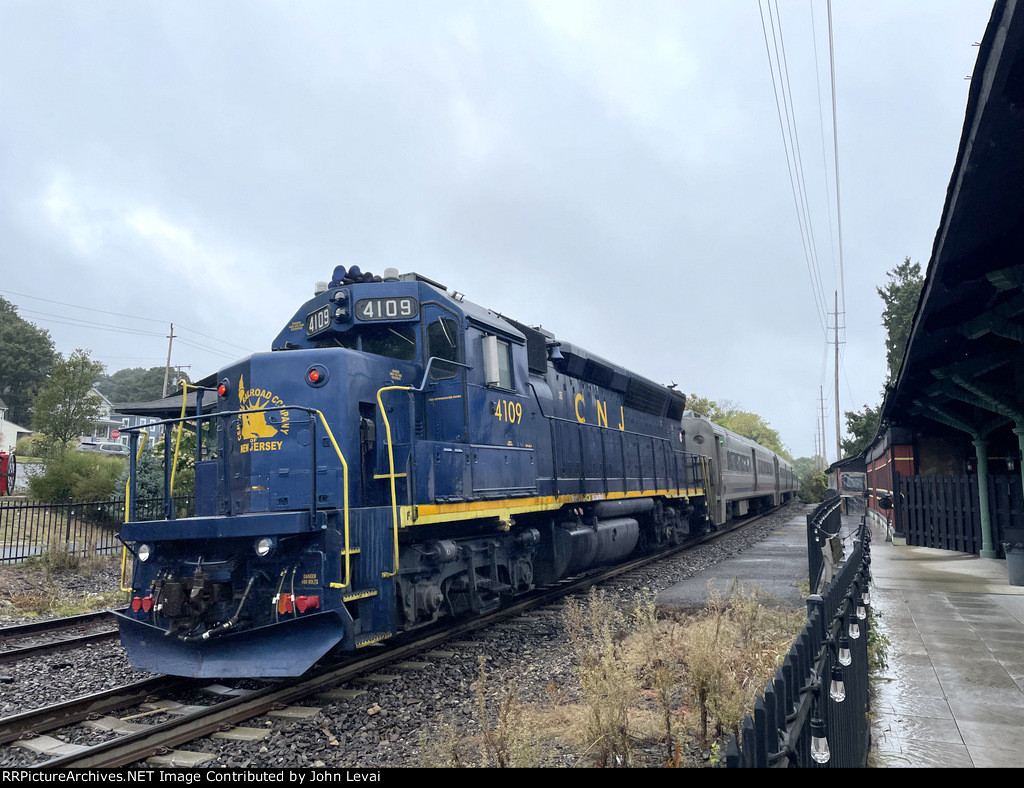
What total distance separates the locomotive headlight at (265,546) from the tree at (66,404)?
2790 cm

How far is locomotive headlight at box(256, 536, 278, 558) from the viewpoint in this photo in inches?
239

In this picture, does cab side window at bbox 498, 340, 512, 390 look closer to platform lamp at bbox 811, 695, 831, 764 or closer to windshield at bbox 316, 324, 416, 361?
windshield at bbox 316, 324, 416, 361

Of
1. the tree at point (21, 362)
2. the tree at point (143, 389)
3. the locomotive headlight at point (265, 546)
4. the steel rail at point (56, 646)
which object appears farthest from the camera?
the tree at point (143, 389)

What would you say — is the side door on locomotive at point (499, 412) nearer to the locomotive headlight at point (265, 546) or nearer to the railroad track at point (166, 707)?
the railroad track at point (166, 707)

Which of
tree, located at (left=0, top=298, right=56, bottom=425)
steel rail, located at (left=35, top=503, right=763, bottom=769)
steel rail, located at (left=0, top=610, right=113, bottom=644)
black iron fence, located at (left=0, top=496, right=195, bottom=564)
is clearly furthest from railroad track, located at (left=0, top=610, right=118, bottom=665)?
tree, located at (left=0, top=298, right=56, bottom=425)

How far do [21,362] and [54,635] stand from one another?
194ft

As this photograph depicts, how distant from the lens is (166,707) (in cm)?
597

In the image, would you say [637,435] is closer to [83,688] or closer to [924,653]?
[924,653]

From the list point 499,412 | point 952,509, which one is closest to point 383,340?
point 499,412

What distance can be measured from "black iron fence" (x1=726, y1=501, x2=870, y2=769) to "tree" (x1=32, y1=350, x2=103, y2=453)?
31.8m

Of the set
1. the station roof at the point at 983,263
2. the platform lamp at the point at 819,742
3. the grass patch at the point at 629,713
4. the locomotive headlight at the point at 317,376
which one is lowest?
the grass patch at the point at 629,713

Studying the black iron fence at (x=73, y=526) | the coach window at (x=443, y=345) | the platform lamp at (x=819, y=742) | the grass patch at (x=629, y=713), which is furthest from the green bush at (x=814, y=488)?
the platform lamp at (x=819, y=742)

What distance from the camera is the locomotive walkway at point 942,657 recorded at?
14.3 feet

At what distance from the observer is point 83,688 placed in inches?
263
